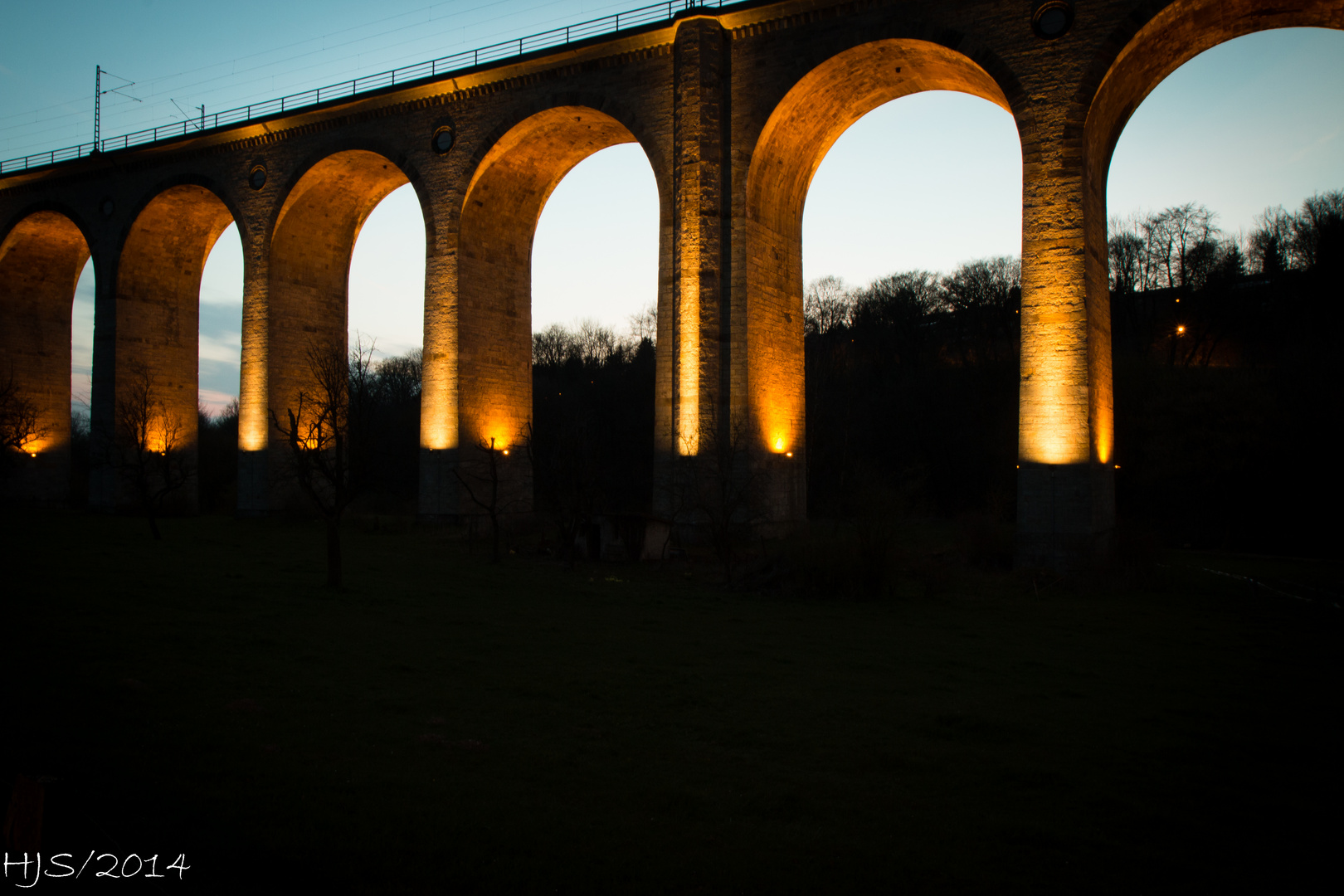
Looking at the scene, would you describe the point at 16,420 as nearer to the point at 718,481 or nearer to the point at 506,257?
the point at 506,257

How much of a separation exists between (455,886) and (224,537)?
20793 mm

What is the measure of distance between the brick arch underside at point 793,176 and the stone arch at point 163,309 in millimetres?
19889

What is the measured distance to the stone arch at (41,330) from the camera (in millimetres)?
33938

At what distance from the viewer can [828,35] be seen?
64.2 ft

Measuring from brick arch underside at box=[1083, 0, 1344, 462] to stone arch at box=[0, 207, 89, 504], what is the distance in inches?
1411

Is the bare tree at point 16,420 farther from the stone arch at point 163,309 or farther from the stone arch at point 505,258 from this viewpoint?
the stone arch at point 505,258

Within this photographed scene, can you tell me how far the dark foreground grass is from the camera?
14.5 ft

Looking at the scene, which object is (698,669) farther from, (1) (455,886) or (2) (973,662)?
(1) (455,886)

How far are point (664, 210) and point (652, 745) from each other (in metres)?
17.3

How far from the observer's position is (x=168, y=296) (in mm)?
32438

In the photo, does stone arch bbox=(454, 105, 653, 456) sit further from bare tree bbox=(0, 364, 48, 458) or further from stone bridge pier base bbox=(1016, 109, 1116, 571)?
bare tree bbox=(0, 364, 48, 458)

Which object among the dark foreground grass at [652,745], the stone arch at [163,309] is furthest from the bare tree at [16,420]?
the dark foreground grass at [652,745]

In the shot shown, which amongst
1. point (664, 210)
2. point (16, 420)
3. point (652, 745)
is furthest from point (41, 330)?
point (652, 745)

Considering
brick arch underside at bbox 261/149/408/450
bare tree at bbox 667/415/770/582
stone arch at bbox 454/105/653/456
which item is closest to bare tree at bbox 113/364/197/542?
brick arch underside at bbox 261/149/408/450
